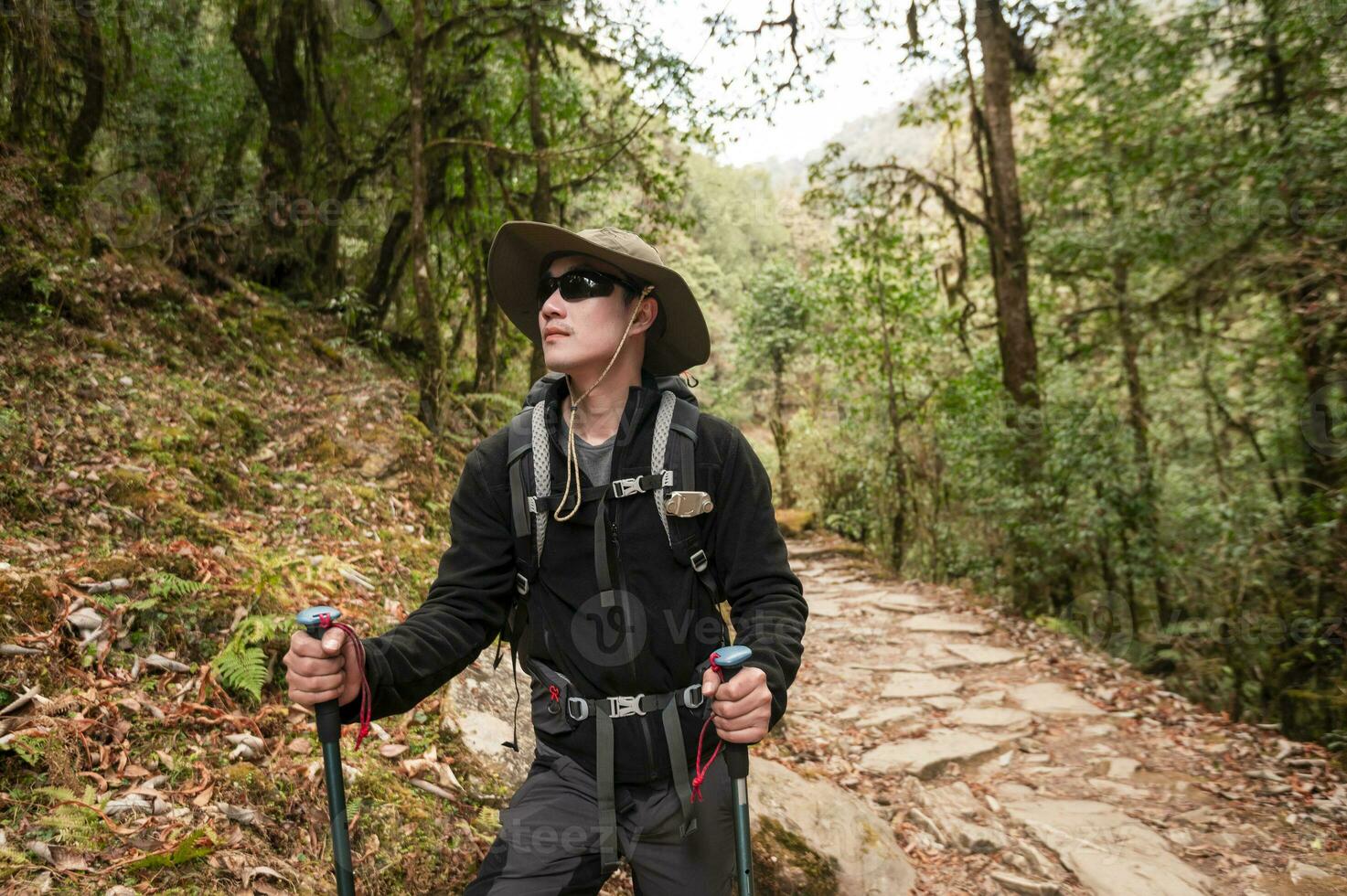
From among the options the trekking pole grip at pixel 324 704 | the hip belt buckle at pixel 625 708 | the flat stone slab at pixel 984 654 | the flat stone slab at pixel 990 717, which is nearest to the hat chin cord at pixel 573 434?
the hip belt buckle at pixel 625 708

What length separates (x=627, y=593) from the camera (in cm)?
227

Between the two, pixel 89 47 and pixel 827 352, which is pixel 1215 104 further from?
pixel 89 47

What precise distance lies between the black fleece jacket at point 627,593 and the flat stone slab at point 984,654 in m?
6.73

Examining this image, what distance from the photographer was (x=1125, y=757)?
19.0ft

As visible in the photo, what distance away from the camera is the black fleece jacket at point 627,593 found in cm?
224

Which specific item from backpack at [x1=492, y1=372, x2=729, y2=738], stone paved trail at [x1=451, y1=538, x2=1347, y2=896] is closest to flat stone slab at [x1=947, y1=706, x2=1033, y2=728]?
stone paved trail at [x1=451, y1=538, x2=1347, y2=896]

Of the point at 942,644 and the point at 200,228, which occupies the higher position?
the point at 200,228

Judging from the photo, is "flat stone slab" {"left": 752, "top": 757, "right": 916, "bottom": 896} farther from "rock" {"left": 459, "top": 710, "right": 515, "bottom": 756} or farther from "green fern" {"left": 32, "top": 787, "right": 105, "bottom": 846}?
"green fern" {"left": 32, "top": 787, "right": 105, "bottom": 846}

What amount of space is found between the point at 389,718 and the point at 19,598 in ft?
5.85

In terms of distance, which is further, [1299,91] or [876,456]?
[876,456]

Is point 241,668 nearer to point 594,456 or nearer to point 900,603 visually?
point 594,456

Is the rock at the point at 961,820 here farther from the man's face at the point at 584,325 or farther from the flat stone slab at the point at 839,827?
the man's face at the point at 584,325

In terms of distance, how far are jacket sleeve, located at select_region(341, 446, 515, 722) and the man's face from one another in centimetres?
41

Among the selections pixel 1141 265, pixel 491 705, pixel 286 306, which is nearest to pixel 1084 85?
pixel 1141 265
